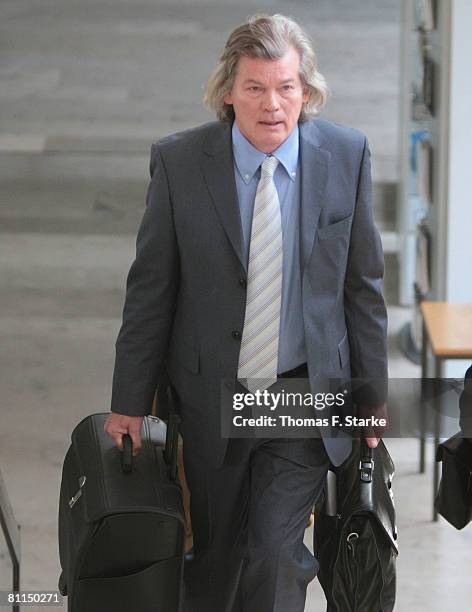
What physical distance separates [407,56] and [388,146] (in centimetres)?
333

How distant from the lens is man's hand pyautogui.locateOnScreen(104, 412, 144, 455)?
388 cm

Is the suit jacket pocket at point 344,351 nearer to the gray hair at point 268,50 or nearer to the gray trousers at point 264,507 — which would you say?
the gray trousers at point 264,507

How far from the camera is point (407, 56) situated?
26.9 feet

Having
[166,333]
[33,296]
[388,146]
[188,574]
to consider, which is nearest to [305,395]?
[166,333]

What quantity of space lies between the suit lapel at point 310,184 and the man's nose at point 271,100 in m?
0.21

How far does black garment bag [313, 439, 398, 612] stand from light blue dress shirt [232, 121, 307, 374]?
400mm

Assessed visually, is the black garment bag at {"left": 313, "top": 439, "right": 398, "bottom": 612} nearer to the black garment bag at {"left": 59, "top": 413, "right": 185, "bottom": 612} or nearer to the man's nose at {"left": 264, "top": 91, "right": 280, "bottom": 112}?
the black garment bag at {"left": 59, "top": 413, "right": 185, "bottom": 612}

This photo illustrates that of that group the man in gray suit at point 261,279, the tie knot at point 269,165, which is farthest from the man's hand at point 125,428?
the tie knot at point 269,165

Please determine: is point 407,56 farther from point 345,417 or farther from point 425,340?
point 345,417

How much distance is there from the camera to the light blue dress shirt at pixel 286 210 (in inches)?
147

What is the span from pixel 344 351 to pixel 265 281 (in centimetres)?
33

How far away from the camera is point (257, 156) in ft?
12.2

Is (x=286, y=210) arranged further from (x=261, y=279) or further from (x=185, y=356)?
(x=185, y=356)

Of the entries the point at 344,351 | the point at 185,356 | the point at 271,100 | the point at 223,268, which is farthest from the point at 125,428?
the point at 271,100
